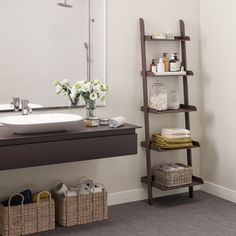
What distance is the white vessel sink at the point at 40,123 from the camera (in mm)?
2889

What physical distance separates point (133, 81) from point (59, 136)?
1.11 metres

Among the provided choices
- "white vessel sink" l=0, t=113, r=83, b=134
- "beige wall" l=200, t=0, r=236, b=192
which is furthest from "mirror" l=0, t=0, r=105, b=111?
"beige wall" l=200, t=0, r=236, b=192

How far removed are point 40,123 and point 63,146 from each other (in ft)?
0.80

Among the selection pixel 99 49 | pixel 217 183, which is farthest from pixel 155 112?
pixel 217 183

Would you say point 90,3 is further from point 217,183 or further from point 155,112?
point 217,183

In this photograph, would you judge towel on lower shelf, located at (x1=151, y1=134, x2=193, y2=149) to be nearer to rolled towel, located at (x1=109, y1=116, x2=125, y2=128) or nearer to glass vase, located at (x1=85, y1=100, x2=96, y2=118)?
rolled towel, located at (x1=109, y1=116, x2=125, y2=128)

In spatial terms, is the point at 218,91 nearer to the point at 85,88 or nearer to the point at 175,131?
the point at 175,131

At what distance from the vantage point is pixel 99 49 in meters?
3.65

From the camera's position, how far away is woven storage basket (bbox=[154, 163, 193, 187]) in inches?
149

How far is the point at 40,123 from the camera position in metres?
2.91

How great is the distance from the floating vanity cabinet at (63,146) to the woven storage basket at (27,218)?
0.45 metres

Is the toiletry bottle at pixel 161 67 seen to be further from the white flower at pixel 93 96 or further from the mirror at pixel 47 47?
the white flower at pixel 93 96

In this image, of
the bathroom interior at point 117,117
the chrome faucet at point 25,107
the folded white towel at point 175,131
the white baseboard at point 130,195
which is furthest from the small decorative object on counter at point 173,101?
the chrome faucet at point 25,107

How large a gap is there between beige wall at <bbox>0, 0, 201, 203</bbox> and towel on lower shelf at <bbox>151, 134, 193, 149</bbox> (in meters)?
0.15
